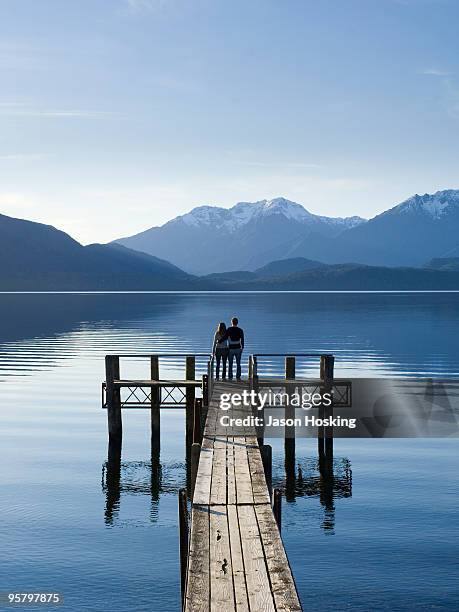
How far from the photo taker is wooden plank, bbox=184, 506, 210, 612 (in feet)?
32.8

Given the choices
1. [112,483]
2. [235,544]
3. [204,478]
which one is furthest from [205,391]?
[235,544]

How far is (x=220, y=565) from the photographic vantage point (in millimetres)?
11180

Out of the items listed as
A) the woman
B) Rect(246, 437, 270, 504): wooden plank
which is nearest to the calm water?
Rect(246, 437, 270, 504): wooden plank

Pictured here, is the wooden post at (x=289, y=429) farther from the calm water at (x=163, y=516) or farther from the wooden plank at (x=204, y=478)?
the wooden plank at (x=204, y=478)

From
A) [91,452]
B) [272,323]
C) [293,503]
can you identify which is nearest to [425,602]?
[293,503]

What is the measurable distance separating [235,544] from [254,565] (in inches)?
35.9

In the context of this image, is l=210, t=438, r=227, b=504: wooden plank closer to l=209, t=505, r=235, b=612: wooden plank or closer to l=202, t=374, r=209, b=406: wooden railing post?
l=209, t=505, r=235, b=612: wooden plank

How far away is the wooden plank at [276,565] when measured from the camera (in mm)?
9883

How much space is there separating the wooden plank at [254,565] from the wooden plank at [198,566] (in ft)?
1.79

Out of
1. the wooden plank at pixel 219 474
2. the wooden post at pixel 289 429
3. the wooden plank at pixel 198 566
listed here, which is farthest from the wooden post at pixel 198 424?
the wooden plank at pixel 198 566

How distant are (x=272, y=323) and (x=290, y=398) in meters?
97.5

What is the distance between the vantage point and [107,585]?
19.1m

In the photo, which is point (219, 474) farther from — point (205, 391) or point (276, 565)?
point (205, 391)

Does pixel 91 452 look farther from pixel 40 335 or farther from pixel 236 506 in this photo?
pixel 40 335
